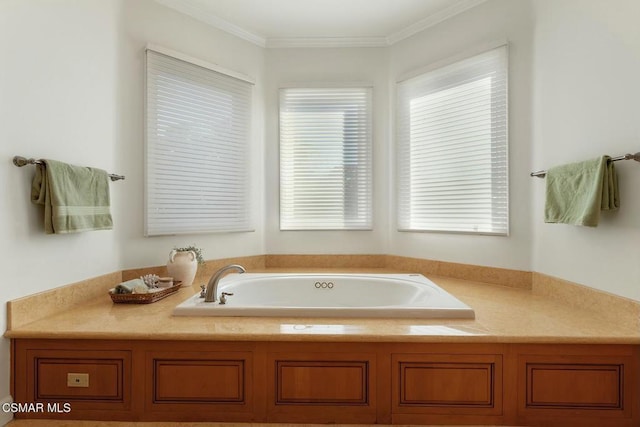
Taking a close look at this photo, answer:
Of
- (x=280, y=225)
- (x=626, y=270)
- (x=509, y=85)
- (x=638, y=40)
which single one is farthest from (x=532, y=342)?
(x=280, y=225)

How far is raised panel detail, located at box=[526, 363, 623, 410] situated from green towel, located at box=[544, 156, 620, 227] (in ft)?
2.06

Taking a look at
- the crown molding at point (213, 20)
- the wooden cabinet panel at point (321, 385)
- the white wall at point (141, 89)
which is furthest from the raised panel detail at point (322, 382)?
the crown molding at point (213, 20)

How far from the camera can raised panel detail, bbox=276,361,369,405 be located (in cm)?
136

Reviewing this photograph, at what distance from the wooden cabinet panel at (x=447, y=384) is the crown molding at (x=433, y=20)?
2.32 metres

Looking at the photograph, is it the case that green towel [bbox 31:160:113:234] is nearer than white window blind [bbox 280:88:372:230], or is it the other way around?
green towel [bbox 31:160:113:234]

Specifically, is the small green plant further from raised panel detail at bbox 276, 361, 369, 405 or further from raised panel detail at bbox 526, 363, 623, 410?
raised panel detail at bbox 526, 363, 623, 410

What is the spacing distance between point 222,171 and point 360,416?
195 centimetres

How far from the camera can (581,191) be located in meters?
1.55

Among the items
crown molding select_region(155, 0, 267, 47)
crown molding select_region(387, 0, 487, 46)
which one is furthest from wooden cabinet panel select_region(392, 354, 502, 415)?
crown molding select_region(155, 0, 267, 47)

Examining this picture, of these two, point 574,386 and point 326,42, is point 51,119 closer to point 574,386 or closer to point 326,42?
point 326,42

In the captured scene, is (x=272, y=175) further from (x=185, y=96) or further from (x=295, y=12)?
(x=295, y=12)

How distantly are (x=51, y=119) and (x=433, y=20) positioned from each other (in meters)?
2.58

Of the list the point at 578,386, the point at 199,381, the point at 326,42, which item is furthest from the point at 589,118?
the point at 199,381

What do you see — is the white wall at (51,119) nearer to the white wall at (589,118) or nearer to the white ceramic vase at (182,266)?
the white ceramic vase at (182,266)
